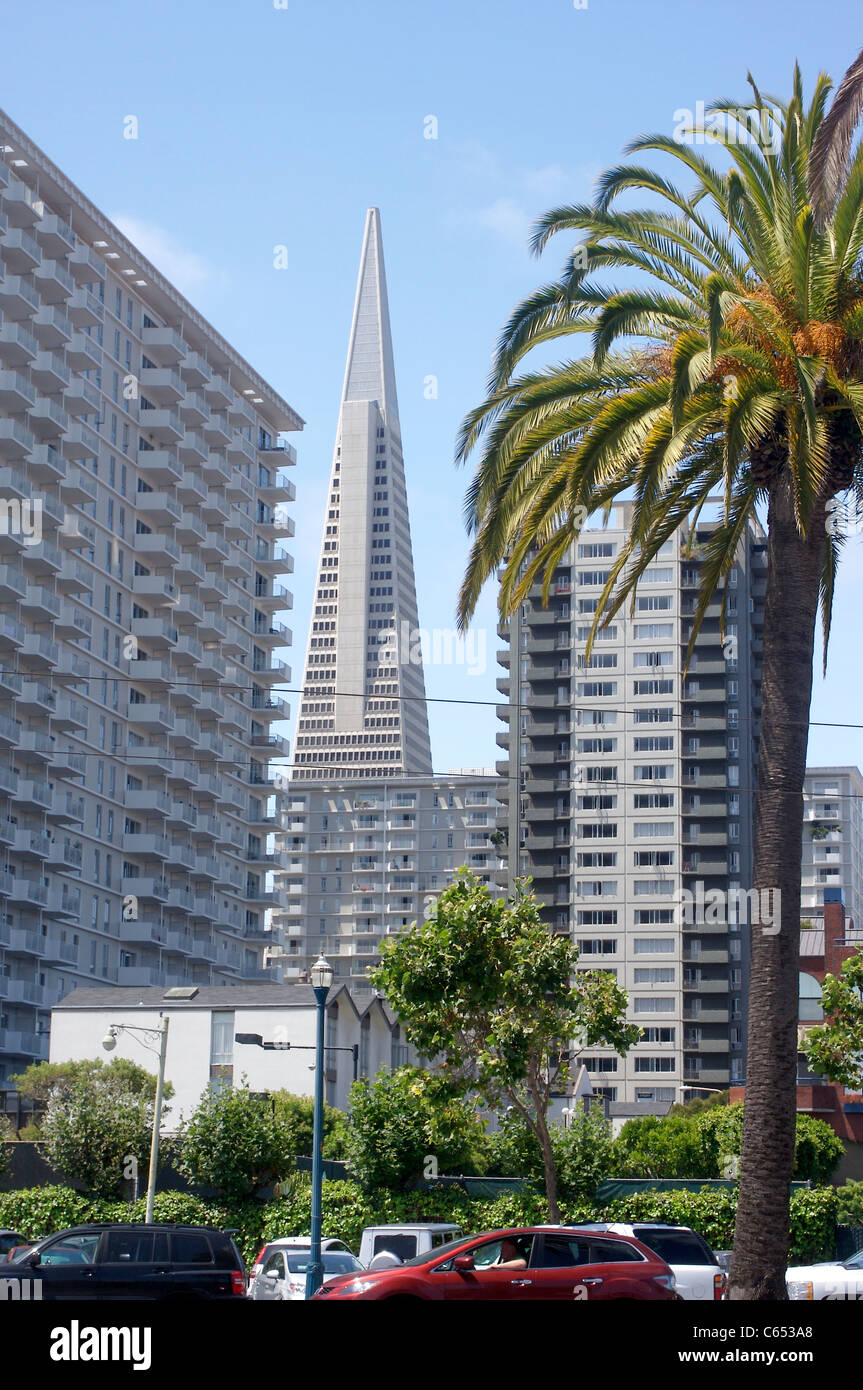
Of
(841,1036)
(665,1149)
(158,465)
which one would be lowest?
(665,1149)

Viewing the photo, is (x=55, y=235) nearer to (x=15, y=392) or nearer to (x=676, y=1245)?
(x=15, y=392)

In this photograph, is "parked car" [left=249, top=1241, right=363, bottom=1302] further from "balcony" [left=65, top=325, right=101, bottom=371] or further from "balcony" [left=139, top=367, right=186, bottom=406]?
"balcony" [left=139, top=367, right=186, bottom=406]

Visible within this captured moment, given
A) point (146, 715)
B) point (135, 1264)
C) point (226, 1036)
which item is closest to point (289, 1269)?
point (135, 1264)

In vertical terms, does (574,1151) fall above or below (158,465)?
below

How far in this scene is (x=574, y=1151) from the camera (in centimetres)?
3503

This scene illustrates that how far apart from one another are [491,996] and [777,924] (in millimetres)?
14187

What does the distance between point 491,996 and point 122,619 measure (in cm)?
7629

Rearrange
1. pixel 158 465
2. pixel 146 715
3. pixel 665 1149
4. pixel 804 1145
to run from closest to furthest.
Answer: pixel 804 1145 → pixel 665 1149 → pixel 146 715 → pixel 158 465

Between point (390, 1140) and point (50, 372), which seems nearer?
point (390, 1140)

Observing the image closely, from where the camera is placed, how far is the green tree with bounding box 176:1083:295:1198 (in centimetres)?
3950

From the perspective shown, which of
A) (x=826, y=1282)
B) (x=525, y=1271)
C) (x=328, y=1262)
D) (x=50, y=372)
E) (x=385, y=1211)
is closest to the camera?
(x=525, y=1271)

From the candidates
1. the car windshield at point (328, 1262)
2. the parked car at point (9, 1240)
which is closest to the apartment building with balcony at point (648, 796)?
the parked car at point (9, 1240)

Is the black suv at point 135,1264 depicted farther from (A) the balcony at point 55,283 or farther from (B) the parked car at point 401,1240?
(A) the balcony at point 55,283

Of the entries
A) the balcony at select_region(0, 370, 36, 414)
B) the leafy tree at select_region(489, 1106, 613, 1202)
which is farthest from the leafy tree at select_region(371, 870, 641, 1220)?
the balcony at select_region(0, 370, 36, 414)
